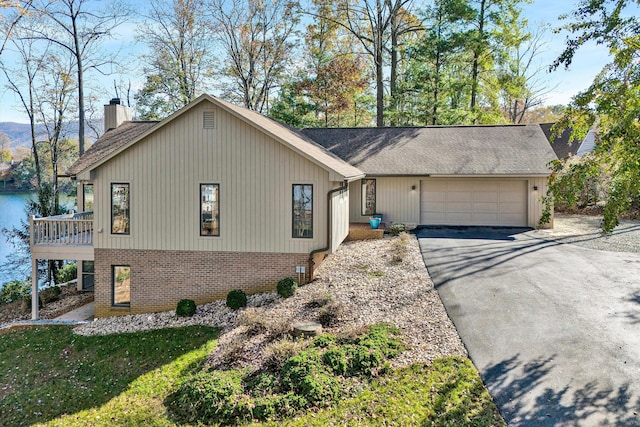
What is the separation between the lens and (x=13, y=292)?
17.4 m

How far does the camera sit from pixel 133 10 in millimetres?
24688

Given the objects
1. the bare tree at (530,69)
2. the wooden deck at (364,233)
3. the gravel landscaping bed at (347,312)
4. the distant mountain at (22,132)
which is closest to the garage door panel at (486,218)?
the wooden deck at (364,233)

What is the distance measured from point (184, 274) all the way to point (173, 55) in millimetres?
20044

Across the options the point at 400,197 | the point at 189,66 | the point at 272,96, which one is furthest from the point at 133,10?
the point at 400,197

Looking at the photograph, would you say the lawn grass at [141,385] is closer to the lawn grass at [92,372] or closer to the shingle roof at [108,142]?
the lawn grass at [92,372]

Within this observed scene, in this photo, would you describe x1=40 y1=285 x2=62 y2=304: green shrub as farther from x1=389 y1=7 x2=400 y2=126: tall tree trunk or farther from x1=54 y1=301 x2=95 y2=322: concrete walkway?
x1=389 y1=7 x2=400 y2=126: tall tree trunk

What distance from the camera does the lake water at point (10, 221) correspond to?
70.0 ft

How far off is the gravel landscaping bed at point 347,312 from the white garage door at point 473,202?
5.20 m

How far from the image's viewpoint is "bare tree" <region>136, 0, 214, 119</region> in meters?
26.1

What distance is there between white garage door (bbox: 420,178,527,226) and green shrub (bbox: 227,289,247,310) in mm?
9864

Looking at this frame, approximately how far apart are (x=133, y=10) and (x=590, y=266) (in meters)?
27.0

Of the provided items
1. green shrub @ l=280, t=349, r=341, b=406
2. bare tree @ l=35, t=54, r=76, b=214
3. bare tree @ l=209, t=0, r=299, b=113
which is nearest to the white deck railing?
green shrub @ l=280, t=349, r=341, b=406

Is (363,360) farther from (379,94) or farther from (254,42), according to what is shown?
(254,42)

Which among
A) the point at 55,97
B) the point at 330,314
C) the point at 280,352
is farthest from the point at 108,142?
the point at 280,352
